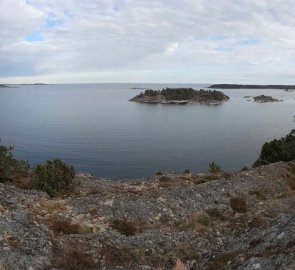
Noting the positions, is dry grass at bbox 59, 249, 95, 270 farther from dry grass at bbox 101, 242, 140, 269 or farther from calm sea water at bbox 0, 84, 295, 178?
calm sea water at bbox 0, 84, 295, 178

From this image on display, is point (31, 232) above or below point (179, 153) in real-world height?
above

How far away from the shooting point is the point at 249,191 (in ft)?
99.6

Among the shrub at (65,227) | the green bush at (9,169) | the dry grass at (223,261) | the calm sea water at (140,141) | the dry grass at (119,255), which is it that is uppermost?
the green bush at (9,169)

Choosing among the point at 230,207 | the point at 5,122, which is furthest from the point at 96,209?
the point at 5,122

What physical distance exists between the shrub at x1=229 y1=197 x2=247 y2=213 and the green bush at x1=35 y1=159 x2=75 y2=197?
1252 centimetres

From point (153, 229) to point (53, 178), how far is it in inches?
393

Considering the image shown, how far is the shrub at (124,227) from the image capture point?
2175 centimetres

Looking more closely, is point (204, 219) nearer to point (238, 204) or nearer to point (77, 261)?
point (238, 204)

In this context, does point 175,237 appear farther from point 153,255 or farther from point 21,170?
point 21,170

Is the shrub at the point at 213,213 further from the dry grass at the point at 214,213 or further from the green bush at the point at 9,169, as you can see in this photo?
the green bush at the point at 9,169

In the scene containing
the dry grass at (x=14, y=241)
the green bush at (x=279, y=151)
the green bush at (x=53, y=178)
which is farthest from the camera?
the green bush at (x=279, y=151)

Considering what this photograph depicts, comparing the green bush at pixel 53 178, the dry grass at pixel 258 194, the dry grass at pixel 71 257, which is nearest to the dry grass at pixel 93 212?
the dry grass at pixel 71 257

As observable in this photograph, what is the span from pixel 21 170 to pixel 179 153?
57.6 meters

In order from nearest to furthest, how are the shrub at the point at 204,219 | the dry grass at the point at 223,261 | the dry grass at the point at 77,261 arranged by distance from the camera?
the dry grass at the point at 77,261, the dry grass at the point at 223,261, the shrub at the point at 204,219
